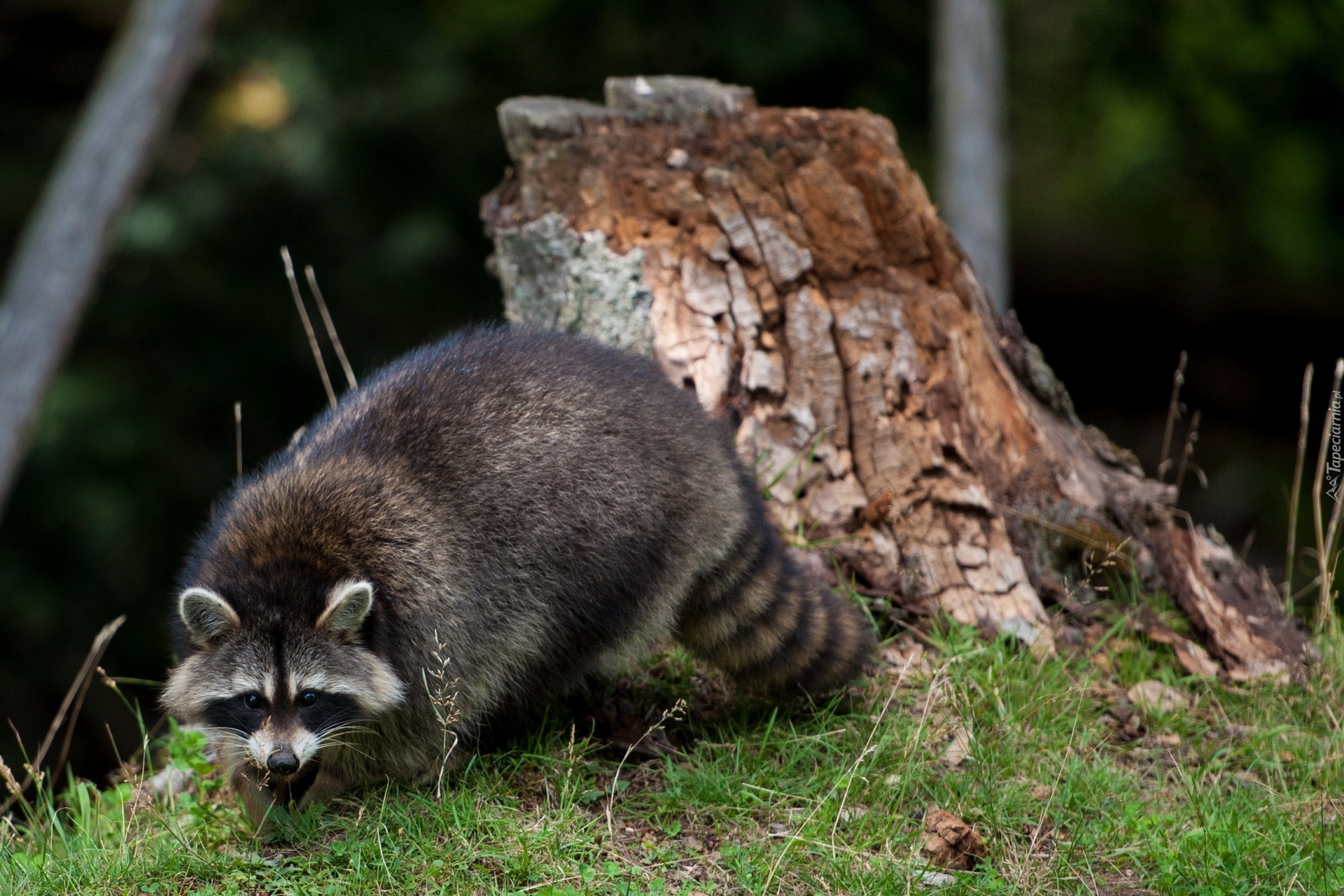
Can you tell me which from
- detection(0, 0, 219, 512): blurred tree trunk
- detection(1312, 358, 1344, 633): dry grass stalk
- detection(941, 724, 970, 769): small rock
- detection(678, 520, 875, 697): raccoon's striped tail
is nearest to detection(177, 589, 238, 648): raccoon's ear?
detection(678, 520, 875, 697): raccoon's striped tail

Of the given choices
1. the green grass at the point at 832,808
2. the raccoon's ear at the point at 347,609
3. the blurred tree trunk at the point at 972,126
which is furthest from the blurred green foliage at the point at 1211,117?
the raccoon's ear at the point at 347,609

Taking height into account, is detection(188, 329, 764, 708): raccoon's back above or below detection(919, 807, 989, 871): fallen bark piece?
above

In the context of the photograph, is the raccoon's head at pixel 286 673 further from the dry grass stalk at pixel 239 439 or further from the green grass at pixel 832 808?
the dry grass stalk at pixel 239 439

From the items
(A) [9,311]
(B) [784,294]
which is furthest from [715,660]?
(A) [9,311]

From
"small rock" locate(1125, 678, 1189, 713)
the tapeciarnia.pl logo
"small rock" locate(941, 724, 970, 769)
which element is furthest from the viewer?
the tapeciarnia.pl logo

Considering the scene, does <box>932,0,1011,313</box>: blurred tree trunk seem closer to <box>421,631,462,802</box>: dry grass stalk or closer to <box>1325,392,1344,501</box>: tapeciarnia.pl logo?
<box>1325,392,1344,501</box>: tapeciarnia.pl logo

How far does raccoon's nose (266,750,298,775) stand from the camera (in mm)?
3666

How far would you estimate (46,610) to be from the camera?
9859 millimetres

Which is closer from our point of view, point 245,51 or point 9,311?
point 9,311

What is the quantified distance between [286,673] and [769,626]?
1454 millimetres

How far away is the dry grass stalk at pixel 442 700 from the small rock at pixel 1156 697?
2253 millimetres

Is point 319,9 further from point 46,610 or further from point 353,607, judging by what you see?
point 353,607

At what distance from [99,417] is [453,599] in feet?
21.9

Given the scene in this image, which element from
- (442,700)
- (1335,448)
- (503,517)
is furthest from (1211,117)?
(442,700)
